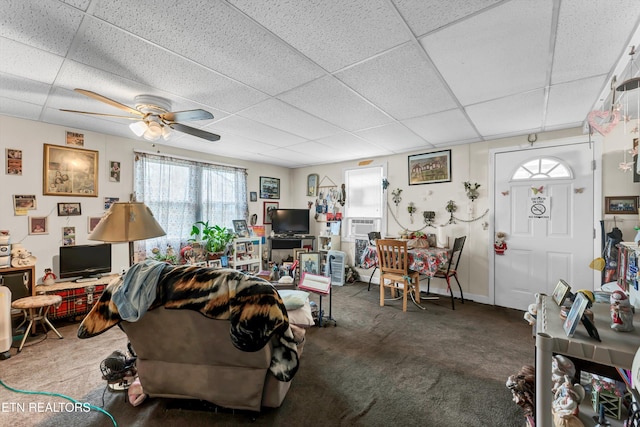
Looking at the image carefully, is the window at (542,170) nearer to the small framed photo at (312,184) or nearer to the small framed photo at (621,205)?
the small framed photo at (621,205)

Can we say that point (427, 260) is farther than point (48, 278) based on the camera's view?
Yes

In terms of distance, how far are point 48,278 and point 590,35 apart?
5.06 metres

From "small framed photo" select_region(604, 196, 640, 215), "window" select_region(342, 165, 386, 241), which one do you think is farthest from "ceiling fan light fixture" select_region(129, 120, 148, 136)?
"small framed photo" select_region(604, 196, 640, 215)

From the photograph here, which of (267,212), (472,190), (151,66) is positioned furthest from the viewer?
(267,212)

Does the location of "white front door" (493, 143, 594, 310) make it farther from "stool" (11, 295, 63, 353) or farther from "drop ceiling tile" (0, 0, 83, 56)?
"stool" (11, 295, 63, 353)

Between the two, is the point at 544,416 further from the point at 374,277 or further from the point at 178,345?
the point at 374,277

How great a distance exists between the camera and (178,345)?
158 centimetres

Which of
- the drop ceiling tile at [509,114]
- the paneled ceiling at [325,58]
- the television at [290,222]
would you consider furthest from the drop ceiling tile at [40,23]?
the television at [290,222]

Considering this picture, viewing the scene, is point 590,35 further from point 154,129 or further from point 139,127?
point 139,127

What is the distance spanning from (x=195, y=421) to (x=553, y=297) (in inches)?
85.6

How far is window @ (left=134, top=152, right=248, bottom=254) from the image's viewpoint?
12.6 feet

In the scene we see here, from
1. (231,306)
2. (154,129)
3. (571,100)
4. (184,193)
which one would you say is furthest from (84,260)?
(571,100)

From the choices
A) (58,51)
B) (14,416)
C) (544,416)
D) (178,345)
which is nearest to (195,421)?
(178,345)

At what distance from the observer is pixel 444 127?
10.3 ft
